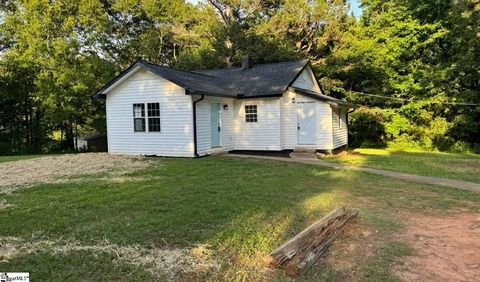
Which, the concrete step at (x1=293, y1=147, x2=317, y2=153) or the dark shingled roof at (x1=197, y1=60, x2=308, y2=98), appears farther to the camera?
the dark shingled roof at (x1=197, y1=60, x2=308, y2=98)

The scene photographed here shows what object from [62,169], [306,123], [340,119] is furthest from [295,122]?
[62,169]

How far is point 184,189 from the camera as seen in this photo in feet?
25.5

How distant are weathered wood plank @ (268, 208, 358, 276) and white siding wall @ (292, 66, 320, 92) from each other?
11422 millimetres

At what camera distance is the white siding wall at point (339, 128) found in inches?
605

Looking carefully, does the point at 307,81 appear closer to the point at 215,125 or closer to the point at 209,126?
the point at 215,125

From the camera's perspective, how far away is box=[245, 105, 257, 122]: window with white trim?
15.7 metres

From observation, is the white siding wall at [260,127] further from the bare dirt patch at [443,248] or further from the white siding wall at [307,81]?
the bare dirt patch at [443,248]

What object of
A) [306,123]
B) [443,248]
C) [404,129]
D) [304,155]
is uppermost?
[306,123]

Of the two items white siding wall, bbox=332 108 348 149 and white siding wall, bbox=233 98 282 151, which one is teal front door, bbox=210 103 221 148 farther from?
white siding wall, bbox=332 108 348 149

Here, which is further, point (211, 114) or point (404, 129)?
point (404, 129)

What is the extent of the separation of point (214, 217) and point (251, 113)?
10.5 meters

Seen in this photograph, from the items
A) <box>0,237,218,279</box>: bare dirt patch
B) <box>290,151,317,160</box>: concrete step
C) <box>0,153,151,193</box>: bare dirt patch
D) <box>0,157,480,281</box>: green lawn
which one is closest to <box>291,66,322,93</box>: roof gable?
<box>290,151,317,160</box>: concrete step

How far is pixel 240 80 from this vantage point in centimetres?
1744

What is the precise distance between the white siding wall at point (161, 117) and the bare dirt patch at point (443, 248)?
9.58 meters
